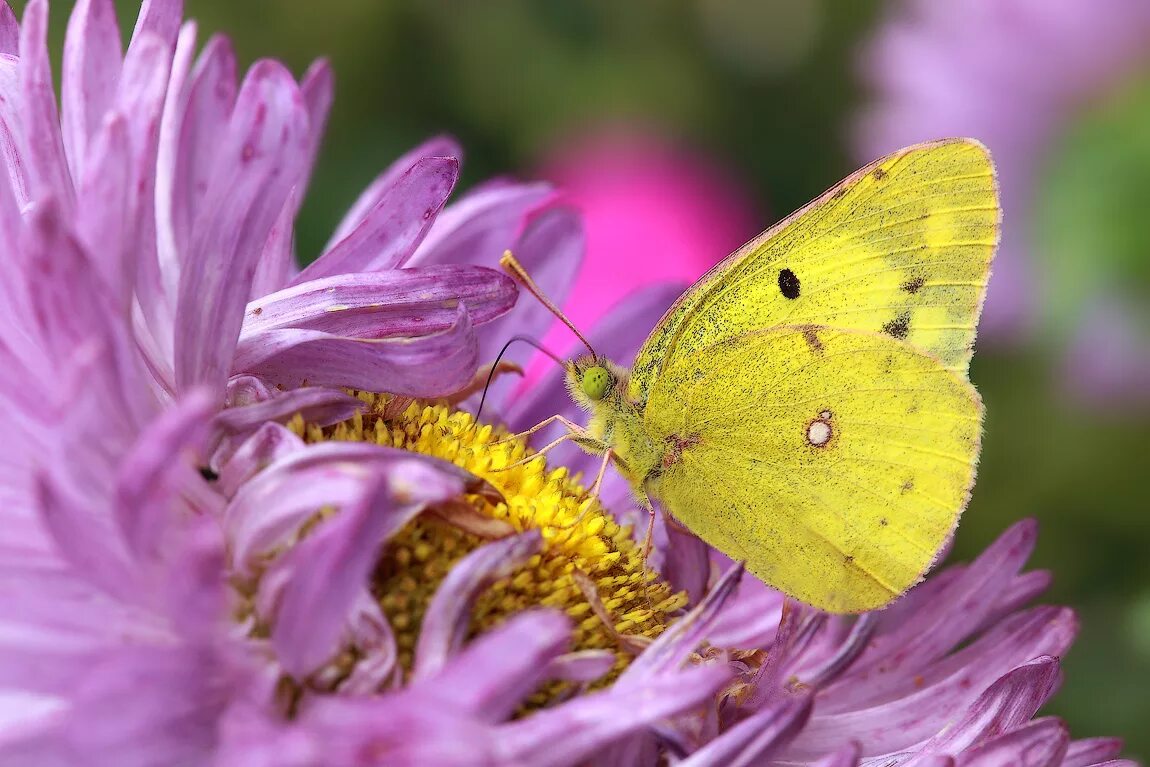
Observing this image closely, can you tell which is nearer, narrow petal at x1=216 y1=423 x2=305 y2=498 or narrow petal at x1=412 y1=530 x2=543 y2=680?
narrow petal at x1=412 y1=530 x2=543 y2=680

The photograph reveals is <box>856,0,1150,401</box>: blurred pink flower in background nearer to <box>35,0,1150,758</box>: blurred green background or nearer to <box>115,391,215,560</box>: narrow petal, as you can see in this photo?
<box>35,0,1150,758</box>: blurred green background

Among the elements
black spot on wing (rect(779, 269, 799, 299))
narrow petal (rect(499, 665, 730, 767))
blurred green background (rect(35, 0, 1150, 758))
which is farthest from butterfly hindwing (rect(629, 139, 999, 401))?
blurred green background (rect(35, 0, 1150, 758))

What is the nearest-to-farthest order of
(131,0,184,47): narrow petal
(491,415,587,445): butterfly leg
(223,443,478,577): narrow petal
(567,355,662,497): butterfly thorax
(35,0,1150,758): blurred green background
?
(223,443,478,577): narrow petal < (131,0,184,47): narrow petal < (491,415,587,445): butterfly leg < (567,355,662,497): butterfly thorax < (35,0,1150,758): blurred green background

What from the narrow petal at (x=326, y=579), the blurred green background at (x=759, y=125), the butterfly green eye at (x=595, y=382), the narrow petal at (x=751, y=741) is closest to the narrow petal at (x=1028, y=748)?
the narrow petal at (x=751, y=741)

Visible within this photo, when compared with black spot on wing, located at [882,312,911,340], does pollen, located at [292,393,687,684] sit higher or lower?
lower

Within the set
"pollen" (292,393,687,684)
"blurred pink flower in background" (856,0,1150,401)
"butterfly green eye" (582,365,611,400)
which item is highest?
"blurred pink flower in background" (856,0,1150,401)

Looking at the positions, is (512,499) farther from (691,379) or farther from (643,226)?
(643,226)

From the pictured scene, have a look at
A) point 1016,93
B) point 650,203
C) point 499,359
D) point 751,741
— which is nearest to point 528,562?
point 751,741

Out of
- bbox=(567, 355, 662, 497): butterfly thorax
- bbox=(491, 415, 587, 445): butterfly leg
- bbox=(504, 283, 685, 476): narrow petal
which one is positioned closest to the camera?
bbox=(491, 415, 587, 445): butterfly leg
